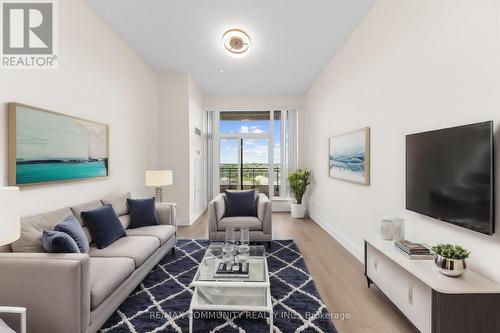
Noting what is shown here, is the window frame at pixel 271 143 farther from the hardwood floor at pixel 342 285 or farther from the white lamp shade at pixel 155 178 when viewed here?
the white lamp shade at pixel 155 178

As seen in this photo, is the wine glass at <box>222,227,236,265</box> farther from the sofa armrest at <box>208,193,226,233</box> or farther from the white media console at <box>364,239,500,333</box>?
the white media console at <box>364,239,500,333</box>

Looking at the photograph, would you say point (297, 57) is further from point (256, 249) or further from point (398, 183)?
point (256, 249)

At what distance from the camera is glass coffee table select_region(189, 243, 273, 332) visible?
194 cm

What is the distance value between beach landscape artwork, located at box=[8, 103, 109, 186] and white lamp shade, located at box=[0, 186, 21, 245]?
919mm

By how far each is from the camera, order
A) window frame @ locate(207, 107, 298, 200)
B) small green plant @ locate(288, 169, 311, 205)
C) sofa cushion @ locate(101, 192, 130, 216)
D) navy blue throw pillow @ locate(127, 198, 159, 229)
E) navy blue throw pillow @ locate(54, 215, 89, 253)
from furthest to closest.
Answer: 1. window frame @ locate(207, 107, 298, 200)
2. small green plant @ locate(288, 169, 311, 205)
3. navy blue throw pillow @ locate(127, 198, 159, 229)
4. sofa cushion @ locate(101, 192, 130, 216)
5. navy blue throw pillow @ locate(54, 215, 89, 253)

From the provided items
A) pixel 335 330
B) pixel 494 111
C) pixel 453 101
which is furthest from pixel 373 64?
pixel 335 330

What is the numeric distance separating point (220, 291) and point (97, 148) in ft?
7.67

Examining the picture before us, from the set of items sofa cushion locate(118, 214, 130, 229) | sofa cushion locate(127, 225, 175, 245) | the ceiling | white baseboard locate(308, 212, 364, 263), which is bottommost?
white baseboard locate(308, 212, 364, 263)

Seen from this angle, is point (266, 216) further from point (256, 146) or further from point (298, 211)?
Answer: point (256, 146)

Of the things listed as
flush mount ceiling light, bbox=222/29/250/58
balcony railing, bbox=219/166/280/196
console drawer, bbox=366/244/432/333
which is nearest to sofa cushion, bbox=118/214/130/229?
flush mount ceiling light, bbox=222/29/250/58

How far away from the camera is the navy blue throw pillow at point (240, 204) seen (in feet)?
13.5

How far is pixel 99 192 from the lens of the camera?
331 cm

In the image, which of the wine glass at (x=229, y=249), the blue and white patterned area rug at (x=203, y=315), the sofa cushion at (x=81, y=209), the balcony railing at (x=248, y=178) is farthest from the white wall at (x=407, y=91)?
the sofa cushion at (x=81, y=209)

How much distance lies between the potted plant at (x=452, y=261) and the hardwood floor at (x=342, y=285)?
Answer: 632 millimetres
